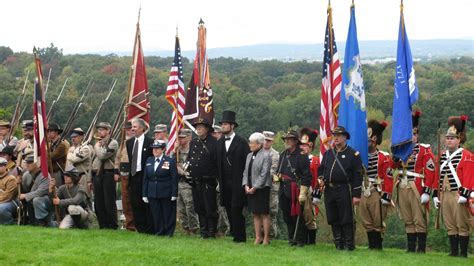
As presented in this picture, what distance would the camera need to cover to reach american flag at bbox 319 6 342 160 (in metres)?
18.3

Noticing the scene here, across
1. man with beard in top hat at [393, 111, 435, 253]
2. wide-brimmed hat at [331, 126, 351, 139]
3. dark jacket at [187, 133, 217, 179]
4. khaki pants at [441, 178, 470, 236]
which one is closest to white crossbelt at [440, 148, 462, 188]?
khaki pants at [441, 178, 470, 236]

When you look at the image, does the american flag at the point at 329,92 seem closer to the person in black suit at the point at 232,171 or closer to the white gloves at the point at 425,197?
the person in black suit at the point at 232,171

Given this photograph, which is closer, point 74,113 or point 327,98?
point 327,98

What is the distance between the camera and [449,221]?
16.7m

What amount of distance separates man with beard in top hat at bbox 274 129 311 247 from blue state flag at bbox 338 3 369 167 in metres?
0.84

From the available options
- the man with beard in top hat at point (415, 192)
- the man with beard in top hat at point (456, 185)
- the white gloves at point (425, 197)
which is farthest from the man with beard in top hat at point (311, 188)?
the man with beard in top hat at point (456, 185)

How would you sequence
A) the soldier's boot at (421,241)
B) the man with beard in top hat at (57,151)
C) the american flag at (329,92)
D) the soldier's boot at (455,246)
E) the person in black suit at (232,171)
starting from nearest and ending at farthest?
the soldier's boot at (455,246) → the soldier's boot at (421,241) → the person in black suit at (232,171) → the american flag at (329,92) → the man with beard in top hat at (57,151)

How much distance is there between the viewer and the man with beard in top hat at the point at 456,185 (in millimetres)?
16438

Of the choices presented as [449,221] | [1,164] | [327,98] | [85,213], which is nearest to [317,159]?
[327,98]

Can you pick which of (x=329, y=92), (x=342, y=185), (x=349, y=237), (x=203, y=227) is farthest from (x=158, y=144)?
(x=349, y=237)

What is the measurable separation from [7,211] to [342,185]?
6.33 m

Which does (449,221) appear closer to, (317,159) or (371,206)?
(371,206)

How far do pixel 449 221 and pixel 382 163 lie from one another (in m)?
1.42

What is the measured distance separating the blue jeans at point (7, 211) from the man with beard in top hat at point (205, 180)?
3.42 metres
